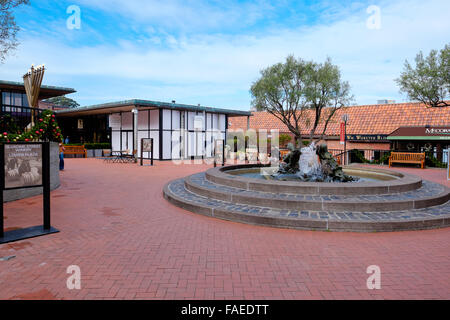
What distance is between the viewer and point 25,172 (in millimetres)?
5355

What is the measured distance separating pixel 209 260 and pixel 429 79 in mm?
21413

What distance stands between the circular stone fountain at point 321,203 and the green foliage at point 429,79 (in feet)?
43.7

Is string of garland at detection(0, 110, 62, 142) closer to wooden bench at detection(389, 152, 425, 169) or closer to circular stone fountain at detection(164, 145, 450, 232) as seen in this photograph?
circular stone fountain at detection(164, 145, 450, 232)

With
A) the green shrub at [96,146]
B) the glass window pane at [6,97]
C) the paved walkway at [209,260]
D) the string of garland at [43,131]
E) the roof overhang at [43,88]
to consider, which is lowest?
the paved walkway at [209,260]

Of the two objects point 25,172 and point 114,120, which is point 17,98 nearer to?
point 114,120

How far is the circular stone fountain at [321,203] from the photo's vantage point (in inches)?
233

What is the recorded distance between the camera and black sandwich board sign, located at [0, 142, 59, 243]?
5.09 m

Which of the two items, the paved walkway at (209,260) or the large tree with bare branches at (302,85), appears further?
the large tree with bare branches at (302,85)

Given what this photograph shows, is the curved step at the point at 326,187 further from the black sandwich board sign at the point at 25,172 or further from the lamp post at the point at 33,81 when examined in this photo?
the lamp post at the point at 33,81

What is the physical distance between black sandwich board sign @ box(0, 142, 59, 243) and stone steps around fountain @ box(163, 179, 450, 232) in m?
3.10

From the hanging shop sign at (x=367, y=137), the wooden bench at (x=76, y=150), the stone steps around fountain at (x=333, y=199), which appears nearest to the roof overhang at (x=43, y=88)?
the wooden bench at (x=76, y=150)

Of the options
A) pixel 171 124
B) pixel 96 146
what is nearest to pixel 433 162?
pixel 171 124

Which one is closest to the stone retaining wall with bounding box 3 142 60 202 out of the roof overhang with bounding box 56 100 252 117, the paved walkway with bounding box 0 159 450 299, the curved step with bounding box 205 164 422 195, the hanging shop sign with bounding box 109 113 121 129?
the paved walkway with bounding box 0 159 450 299
